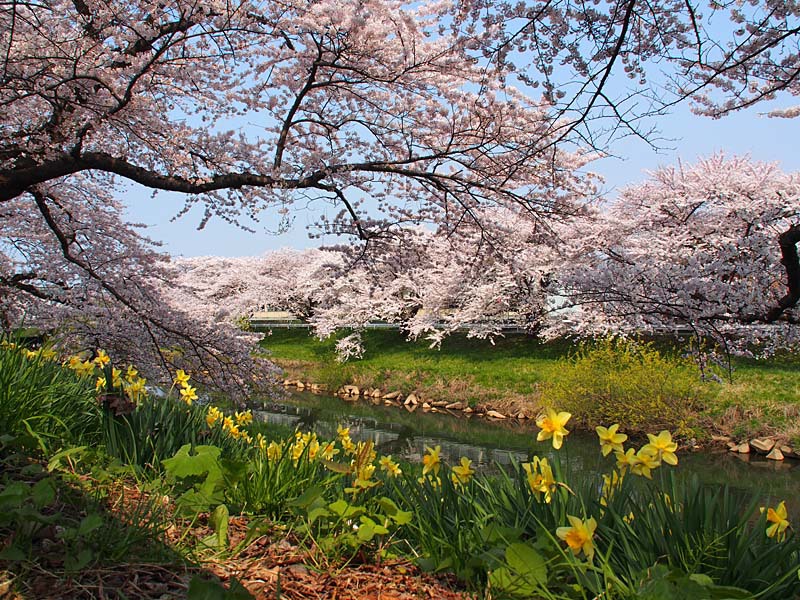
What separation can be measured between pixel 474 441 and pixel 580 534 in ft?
34.7

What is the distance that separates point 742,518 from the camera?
219 centimetres

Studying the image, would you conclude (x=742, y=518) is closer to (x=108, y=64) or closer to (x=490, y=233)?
(x=490, y=233)

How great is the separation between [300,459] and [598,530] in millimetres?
1569

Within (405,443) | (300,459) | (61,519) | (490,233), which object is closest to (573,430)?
(405,443)

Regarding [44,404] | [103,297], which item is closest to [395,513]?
[44,404]

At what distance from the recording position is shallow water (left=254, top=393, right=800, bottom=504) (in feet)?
31.2

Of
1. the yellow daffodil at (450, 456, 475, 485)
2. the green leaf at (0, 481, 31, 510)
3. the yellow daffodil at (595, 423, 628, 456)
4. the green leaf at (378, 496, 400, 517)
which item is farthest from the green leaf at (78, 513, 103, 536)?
the yellow daffodil at (595, 423, 628, 456)

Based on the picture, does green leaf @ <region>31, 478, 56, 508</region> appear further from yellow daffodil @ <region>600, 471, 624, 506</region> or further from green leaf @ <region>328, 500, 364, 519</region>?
yellow daffodil @ <region>600, 471, 624, 506</region>

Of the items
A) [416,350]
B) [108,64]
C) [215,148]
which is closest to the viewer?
[108,64]

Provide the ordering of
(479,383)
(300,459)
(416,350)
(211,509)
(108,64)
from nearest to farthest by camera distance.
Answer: (211,509), (300,459), (108,64), (479,383), (416,350)

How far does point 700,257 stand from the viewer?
820 centimetres

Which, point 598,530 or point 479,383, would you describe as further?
point 479,383

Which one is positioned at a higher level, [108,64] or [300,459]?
[108,64]

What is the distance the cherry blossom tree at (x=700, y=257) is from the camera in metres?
6.34
